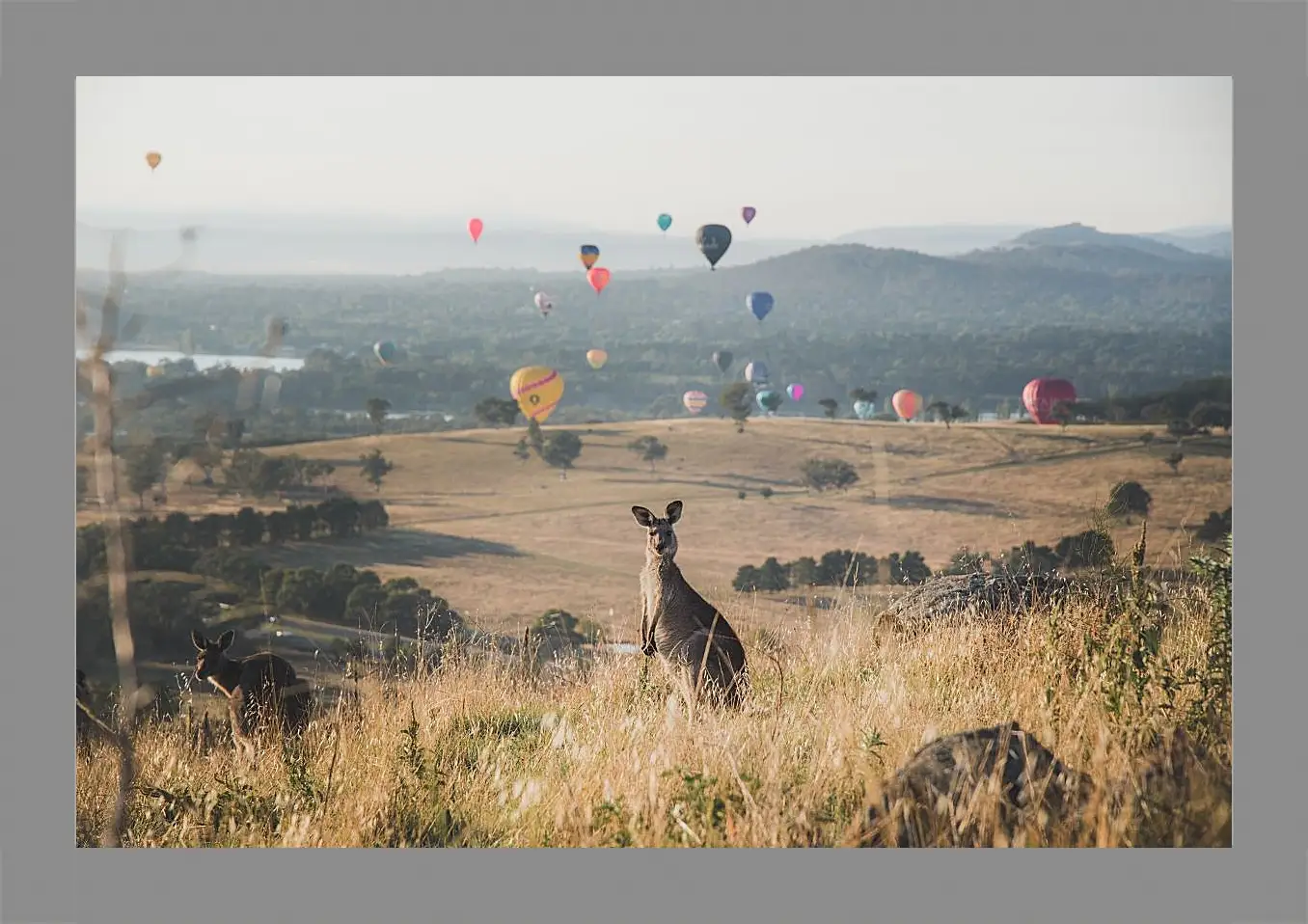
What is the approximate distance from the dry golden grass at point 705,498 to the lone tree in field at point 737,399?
8.92 feet

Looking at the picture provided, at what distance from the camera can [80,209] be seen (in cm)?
766

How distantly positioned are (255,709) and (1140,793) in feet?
16.2

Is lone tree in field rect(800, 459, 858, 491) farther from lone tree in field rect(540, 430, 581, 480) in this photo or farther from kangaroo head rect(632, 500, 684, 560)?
kangaroo head rect(632, 500, 684, 560)

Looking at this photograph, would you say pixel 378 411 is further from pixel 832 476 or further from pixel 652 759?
pixel 652 759

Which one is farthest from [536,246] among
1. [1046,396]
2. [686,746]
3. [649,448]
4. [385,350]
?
[686,746]

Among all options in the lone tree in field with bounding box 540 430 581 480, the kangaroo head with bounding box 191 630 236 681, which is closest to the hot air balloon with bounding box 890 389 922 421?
the lone tree in field with bounding box 540 430 581 480

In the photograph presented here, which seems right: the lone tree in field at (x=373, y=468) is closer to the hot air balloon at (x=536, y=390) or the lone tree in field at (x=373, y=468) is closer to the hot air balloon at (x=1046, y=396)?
the hot air balloon at (x=536, y=390)

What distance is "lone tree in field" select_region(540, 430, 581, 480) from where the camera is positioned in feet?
211

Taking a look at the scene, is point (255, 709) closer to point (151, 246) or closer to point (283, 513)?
point (151, 246)

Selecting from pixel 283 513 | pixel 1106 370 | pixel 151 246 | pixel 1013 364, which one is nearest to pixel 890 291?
pixel 1013 364

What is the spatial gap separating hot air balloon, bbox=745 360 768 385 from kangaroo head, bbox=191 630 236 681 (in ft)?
236

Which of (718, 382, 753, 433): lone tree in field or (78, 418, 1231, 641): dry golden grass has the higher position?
(718, 382, 753, 433): lone tree in field

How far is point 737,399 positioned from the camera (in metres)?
76.3

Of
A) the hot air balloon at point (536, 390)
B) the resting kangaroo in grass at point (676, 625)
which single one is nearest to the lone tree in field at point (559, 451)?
the hot air balloon at point (536, 390)
